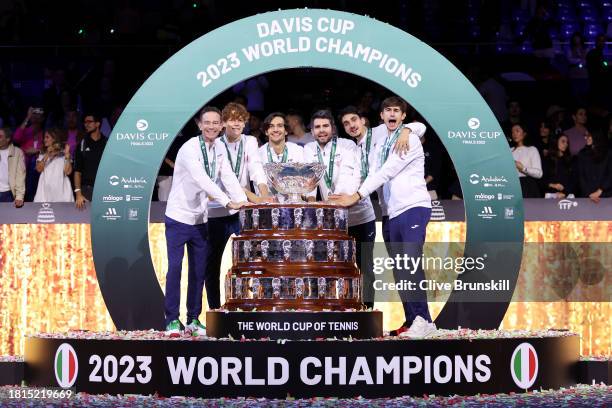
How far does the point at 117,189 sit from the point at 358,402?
3.39m

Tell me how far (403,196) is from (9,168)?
426 centimetres

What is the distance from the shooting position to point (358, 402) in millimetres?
7844

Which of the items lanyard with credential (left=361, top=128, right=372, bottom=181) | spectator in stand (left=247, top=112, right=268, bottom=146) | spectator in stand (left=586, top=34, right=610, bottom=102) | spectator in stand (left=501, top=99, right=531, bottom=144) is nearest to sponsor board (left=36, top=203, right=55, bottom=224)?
spectator in stand (left=247, top=112, right=268, bottom=146)

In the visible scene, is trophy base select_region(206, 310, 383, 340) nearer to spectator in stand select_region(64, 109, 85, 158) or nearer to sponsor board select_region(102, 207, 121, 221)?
sponsor board select_region(102, 207, 121, 221)

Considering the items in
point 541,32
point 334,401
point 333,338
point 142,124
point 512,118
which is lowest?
point 334,401

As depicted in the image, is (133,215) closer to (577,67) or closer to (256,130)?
(256,130)

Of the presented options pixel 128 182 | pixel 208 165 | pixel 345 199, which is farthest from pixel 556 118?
pixel 128 182

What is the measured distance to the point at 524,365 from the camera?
8406mm

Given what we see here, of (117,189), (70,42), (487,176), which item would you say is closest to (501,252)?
(487,176)

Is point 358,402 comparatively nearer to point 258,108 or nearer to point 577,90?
point 258,108

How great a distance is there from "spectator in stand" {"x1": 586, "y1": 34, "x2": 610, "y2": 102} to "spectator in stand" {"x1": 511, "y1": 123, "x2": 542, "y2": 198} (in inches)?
77.6

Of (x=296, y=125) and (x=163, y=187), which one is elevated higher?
(x=296, y=125)

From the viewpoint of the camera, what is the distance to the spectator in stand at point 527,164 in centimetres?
1174

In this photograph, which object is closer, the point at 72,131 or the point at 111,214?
the point at 111,214
